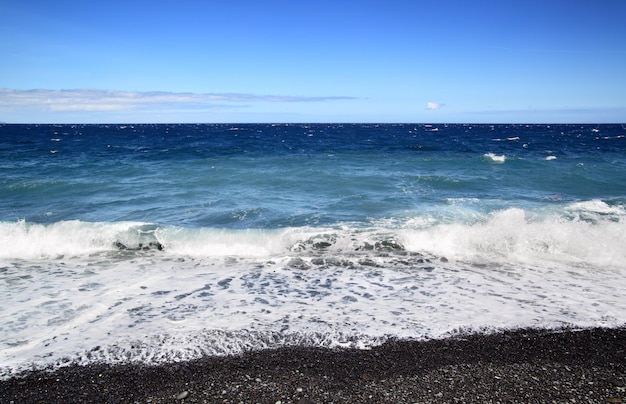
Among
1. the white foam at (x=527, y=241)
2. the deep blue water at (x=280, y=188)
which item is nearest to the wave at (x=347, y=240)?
the white foam at (x=527, y=241)

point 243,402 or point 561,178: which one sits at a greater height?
point 561,178

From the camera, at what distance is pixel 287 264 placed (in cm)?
871

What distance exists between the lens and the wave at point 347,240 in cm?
926

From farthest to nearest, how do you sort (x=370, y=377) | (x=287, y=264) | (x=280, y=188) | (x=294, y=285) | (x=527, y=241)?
1. (x=280, y=188)
2. (x=527, y=241)
3. (x=287, y=264)
4. (x=294, y=285)
5. (x=370, y=377)

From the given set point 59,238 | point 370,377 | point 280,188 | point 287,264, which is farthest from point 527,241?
point 59,238

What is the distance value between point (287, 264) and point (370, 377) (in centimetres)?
447

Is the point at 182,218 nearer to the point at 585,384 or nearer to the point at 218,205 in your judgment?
the point at 218,205

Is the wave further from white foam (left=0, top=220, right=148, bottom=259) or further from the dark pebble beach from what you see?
the dark pebble beach

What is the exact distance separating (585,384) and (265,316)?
4038 mm

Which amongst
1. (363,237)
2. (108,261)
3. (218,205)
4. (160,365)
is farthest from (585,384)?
(218,205)

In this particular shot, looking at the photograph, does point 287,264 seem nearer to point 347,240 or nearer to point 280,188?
point 347,240

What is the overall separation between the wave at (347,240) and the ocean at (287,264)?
0.16 feet

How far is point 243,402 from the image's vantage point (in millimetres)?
3992

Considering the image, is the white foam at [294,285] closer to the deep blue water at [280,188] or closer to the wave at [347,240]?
the wave at [347,240]
